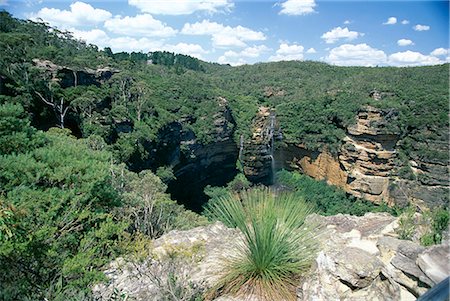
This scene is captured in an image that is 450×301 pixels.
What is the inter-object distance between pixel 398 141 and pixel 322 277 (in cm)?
2718

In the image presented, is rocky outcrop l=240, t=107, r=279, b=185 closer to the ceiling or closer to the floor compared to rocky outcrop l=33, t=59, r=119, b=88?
closer to the floor

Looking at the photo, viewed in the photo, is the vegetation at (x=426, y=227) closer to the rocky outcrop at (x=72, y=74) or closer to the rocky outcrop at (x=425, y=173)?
the rocky outcrop at (x=72, y=74)

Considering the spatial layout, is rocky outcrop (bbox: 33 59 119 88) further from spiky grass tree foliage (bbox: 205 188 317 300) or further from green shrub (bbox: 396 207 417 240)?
green shrub (bbox: 396 207 417 240)

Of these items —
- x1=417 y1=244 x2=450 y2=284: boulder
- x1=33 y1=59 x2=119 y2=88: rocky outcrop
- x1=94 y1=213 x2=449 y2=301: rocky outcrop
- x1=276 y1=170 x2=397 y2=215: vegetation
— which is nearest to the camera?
x1=417 y1=244 x2=450 y2=284: boulder

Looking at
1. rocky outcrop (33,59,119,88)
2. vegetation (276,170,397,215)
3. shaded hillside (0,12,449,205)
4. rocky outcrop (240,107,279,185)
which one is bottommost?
vegetation (276,170,397,215)

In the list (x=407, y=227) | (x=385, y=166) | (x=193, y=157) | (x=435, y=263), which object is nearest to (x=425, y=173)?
(x=385, y=166)

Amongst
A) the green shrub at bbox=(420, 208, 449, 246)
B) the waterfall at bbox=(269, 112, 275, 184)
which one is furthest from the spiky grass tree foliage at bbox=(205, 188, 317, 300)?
the waterfall at bbox=(269, 112, 275, 184)

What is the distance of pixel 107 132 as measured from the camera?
20719 mm

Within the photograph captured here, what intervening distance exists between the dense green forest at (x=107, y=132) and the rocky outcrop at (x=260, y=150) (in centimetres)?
100

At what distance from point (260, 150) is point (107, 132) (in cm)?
1586

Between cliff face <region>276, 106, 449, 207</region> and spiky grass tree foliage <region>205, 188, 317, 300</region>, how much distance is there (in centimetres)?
2477

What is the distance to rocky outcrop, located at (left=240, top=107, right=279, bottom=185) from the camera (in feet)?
108

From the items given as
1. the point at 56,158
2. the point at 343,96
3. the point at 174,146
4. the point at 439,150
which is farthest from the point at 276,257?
the point at 343,96

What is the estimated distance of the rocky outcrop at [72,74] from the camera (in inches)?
821
